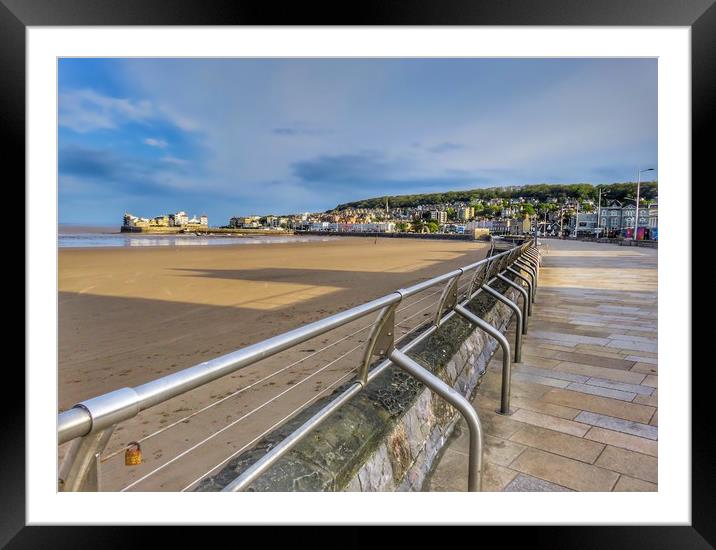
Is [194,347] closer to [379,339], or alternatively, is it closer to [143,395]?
[379,339]

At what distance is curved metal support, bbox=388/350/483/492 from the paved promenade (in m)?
0.29

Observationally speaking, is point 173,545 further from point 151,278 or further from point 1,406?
point 151,278

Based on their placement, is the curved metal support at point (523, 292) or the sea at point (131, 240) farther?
the sea at point (131, 240)

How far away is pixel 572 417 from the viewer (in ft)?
10.1

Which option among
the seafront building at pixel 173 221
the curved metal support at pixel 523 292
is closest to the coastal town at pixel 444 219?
the seafront building at pixel 173 221

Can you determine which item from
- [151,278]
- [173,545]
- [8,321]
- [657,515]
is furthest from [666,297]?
[151,278]

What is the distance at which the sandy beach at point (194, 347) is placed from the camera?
3168 millimetres

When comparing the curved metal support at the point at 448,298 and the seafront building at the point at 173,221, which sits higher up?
the seafront building at the point at 173,221

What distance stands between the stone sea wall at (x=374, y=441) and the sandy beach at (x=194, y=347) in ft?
0.71

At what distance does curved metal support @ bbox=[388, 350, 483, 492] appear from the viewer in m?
1.89

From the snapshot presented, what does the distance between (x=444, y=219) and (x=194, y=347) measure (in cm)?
11758
